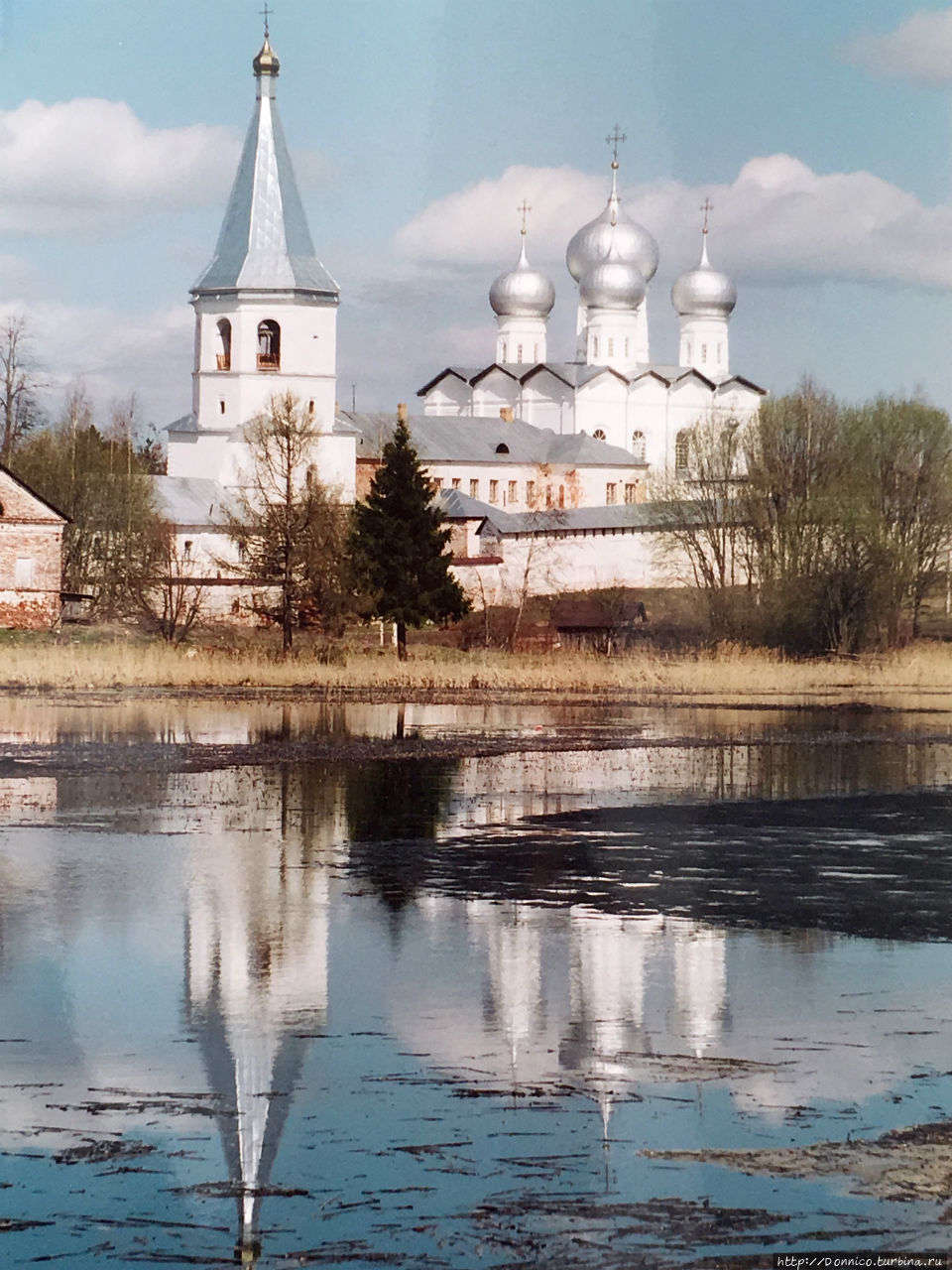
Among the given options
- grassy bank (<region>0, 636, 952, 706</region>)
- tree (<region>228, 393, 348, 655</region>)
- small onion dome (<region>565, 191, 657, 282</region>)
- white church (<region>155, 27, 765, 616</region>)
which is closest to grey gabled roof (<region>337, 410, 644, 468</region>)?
white church (<region>155, 27, 765, 616</region>)

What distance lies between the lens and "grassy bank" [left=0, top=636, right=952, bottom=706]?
3319 cm

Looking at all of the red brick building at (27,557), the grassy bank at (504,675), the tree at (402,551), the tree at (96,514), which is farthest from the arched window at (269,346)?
the grassy bank at (504,675)

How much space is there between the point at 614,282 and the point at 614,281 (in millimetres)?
43

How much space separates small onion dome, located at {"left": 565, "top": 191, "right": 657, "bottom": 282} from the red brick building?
139ft

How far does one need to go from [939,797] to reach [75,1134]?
11.9m

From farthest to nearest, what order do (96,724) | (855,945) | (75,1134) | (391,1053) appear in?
(96,724) → (855,945) → (391,1053) → (75,1134)

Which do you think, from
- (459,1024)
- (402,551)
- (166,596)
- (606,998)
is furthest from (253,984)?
(166,596)

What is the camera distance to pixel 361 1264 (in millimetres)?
5387

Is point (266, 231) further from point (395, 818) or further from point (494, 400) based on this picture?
point (395, 818)

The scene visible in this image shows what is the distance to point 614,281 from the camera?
8738 centimetres

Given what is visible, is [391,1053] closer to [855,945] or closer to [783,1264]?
[783,1264]

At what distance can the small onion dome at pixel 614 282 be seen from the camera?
87125mm

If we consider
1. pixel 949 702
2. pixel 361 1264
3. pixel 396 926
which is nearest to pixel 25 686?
pixel 949 702

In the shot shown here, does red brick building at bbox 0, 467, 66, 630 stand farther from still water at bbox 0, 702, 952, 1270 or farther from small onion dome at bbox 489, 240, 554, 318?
small onion dome at bbox 489, 240, 554, 318
